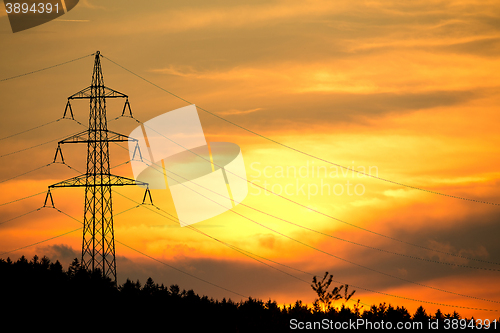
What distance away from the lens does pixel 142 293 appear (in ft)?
425

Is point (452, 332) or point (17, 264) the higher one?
point (17, 264)

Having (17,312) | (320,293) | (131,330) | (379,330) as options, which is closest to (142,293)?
(131,330)

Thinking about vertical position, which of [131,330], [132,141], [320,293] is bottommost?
[131,330]

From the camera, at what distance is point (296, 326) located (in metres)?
64.6

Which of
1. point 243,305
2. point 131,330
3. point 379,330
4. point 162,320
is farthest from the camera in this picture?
point 243,305

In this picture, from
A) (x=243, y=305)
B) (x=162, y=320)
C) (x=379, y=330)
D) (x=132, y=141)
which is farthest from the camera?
(x=243, y=305)

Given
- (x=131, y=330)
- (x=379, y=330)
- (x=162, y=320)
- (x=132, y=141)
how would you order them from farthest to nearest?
(x=162, y=320), (x=131, y=330), (x=379, y=330), (x=132, y=141)

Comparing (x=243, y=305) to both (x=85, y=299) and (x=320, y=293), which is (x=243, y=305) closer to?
(x=85, y=299)

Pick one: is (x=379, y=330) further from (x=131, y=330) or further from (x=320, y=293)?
(x=131, y=330)

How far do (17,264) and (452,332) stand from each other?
9164cm

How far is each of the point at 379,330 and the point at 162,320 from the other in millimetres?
42971

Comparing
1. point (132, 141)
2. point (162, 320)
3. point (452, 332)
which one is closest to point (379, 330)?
point (452, 332)

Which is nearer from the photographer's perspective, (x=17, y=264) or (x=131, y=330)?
(x=131, y=330)

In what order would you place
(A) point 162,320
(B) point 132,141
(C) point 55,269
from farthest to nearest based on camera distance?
1. (C) point 55,269
2. (A) point 162,320
3. (B) point 132,141
